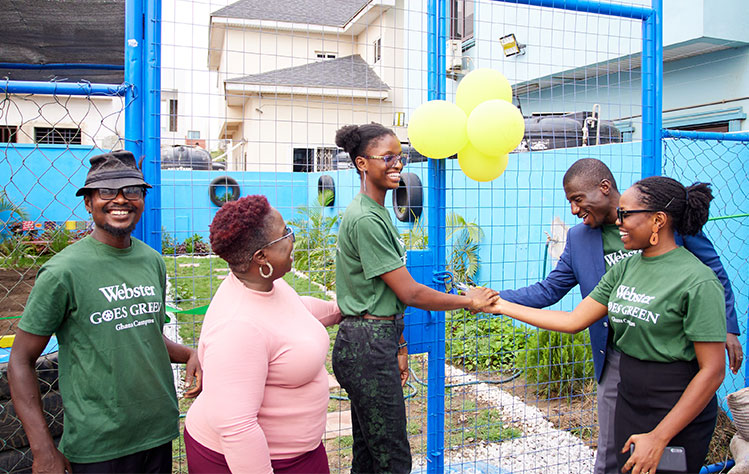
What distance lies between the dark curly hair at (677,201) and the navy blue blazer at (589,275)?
0.39 m

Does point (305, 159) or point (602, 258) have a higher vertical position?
point (305, 159)

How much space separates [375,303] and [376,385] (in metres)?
0.35

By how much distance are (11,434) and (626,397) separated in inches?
99.9

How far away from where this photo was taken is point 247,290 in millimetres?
1708

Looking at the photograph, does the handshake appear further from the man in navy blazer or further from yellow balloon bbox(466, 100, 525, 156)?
yellow balloon bbox(466, 100, 525, 156)

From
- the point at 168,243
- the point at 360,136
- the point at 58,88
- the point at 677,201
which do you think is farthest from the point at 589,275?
the point at 168,243

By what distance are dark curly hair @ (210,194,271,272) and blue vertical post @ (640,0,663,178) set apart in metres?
2.60

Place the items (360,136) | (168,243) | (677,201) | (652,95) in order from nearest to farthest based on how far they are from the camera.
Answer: (677,201) → (360,136) → (652,95) → (168,243)

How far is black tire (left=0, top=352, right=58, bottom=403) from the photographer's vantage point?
2201mm

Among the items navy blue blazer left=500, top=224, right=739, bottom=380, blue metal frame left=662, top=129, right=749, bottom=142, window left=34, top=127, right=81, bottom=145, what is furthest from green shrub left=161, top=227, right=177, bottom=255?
blue metal frame left=662, top=129, right=749, bottom=142

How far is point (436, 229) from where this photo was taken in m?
2.80

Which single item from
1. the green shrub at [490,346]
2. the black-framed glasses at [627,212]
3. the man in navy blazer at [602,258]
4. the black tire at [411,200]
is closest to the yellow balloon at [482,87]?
the man in navy blazer at [602,258]

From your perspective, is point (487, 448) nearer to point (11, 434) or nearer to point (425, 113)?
point (425, 113)

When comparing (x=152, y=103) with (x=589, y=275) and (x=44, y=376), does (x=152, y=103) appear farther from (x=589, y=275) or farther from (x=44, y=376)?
(x=589, y=275)
